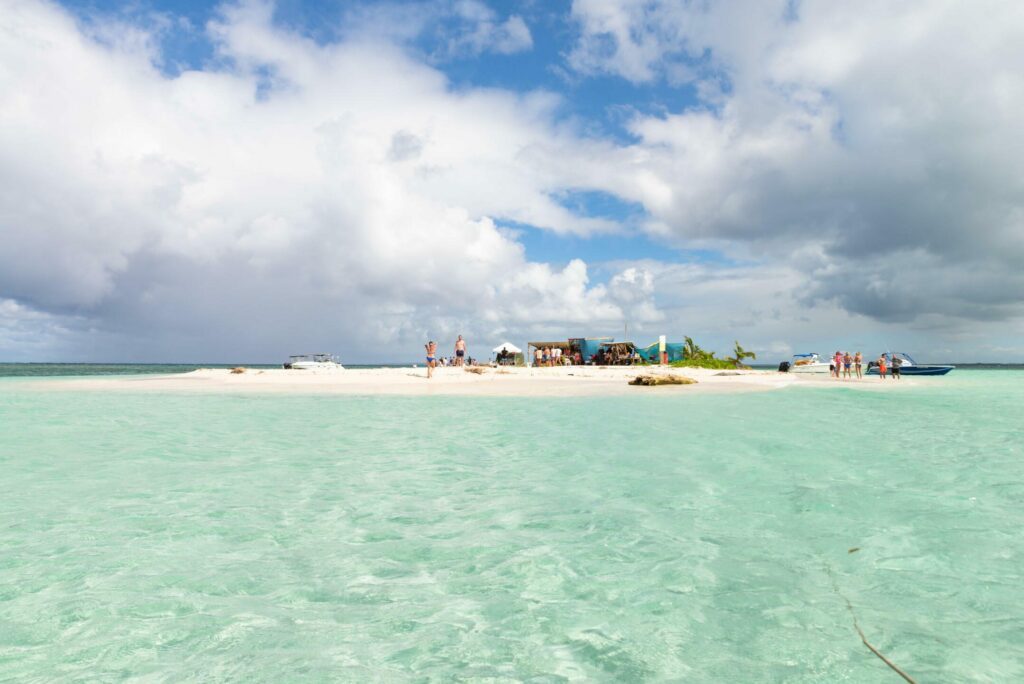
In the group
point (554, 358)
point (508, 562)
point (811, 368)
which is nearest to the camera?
point (508, 562)

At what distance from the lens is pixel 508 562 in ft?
17.1

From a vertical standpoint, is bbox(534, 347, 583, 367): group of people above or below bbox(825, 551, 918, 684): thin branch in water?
above

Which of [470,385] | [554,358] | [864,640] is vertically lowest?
[864,640]

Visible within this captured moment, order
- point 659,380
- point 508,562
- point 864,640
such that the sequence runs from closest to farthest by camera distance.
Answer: point 864,640, point 508,562, point 659,380

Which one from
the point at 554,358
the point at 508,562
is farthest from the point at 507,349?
the point at 508,562

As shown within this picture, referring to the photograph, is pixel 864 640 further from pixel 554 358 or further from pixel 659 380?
pixel 554 358

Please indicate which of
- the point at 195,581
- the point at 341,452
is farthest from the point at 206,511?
the point at 341,452

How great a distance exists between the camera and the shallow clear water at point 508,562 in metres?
3.52

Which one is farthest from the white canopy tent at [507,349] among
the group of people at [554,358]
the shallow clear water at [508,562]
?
the shallow clear water at [508,562]

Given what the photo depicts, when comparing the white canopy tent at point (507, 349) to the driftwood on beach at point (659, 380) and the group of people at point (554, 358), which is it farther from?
the driftwood on beach at point (659, 380)

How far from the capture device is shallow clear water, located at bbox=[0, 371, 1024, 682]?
3.52m

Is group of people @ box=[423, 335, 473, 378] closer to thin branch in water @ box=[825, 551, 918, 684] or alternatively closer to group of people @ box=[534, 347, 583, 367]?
group of people @ box=[534, 347, 583, 367]

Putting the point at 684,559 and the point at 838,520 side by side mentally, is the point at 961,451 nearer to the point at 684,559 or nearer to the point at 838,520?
the point at 838,520

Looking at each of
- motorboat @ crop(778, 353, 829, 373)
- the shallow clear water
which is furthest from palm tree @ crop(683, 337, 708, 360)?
the shallow clear water
